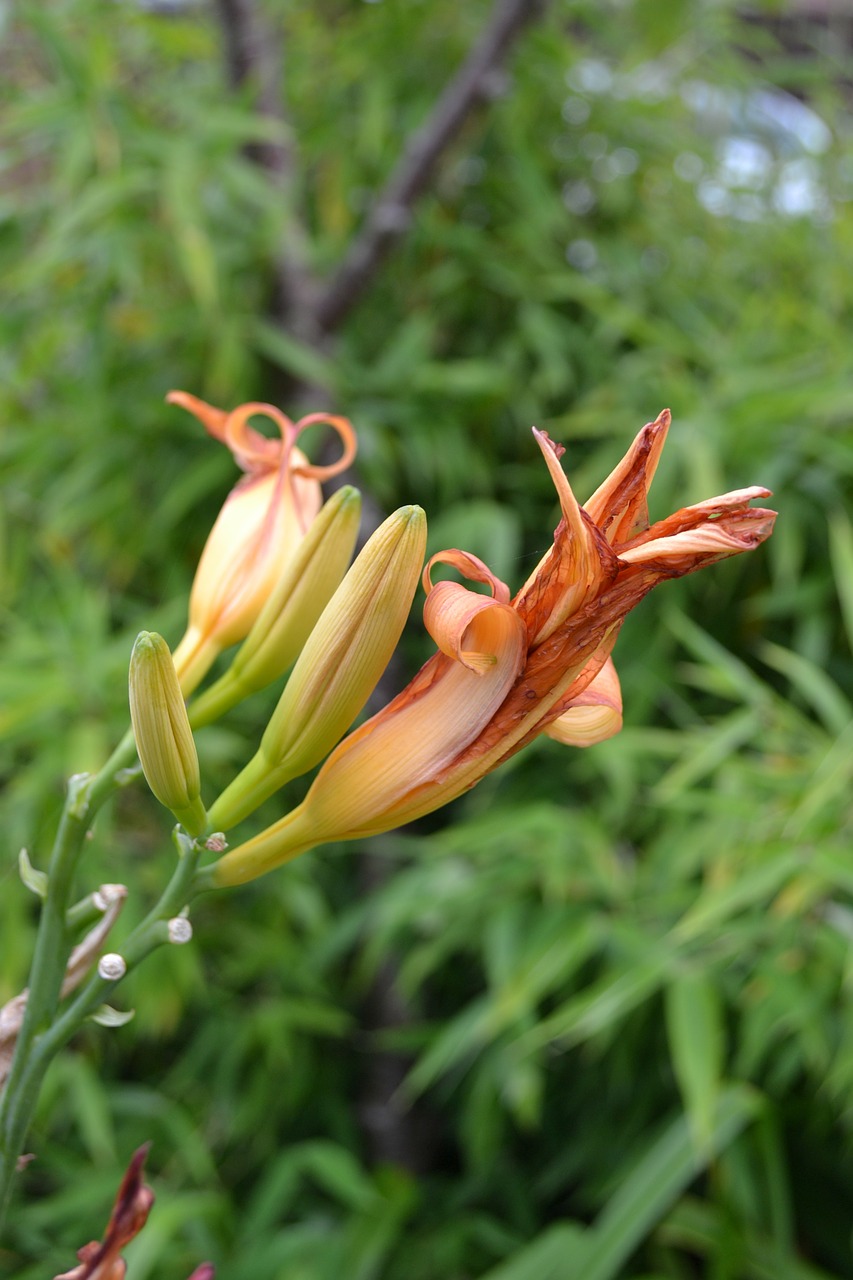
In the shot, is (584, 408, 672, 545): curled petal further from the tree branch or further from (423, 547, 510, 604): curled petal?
the tree branch

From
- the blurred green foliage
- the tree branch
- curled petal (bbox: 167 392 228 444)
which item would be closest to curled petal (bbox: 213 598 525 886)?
curled petal (bbox: 167 392 228 444)

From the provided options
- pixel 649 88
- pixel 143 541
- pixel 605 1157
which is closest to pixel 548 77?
pixel 649 88

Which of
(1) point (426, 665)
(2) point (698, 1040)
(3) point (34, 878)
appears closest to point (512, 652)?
(1) point (426, 665)

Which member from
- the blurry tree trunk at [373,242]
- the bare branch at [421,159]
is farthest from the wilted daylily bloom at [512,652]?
the bare branch at [421,159]

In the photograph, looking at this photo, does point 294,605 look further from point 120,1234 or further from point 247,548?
point 120,1234

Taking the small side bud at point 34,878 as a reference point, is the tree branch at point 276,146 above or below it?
below

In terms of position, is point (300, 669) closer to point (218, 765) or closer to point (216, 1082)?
point (218, 765)

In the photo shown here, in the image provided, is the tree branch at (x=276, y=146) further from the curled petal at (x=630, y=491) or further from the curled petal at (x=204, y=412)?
the curled petal at (x=630, y=491)
